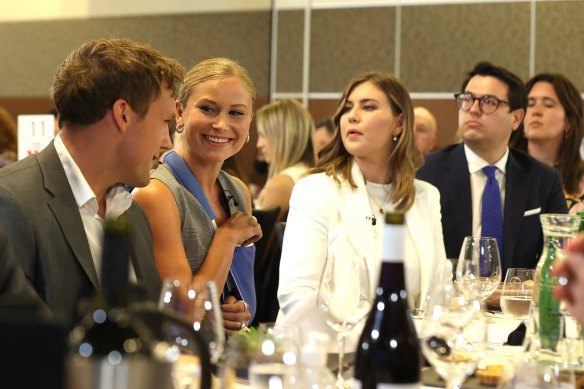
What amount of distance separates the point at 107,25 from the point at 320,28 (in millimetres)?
2057

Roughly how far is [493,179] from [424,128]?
9.33 feet

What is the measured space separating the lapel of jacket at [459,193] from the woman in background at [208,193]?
127 centimetres

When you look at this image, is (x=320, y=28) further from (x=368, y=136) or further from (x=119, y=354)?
(x=119, y=354)

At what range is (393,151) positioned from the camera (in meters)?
3.15

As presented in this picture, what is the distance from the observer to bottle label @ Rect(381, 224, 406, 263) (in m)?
1.00

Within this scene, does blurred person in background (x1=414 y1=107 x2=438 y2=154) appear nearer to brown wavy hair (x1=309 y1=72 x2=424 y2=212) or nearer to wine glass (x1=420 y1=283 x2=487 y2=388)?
brown wavy hair (x1=309 y1=72 x2=424 y2=212)

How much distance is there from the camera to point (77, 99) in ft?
5.81

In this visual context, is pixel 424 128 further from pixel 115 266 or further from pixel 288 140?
pixel 115 266

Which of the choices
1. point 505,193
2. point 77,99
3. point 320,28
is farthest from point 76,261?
point 320,28

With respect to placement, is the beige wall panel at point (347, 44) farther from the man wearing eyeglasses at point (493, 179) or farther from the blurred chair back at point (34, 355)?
the blurred chair back at point (34, 355)

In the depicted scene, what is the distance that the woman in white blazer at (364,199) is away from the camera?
2787mm

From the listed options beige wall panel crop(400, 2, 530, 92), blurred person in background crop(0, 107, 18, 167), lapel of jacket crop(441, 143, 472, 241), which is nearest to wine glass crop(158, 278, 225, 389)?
lapel of jacket crop(441, 143, 472, 241)

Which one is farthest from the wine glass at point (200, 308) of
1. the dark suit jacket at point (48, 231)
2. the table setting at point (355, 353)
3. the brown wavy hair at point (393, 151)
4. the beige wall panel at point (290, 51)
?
the beige wall panel at point (290, 51)

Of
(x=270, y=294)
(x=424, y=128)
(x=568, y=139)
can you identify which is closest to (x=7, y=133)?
(x=270, y=294)
